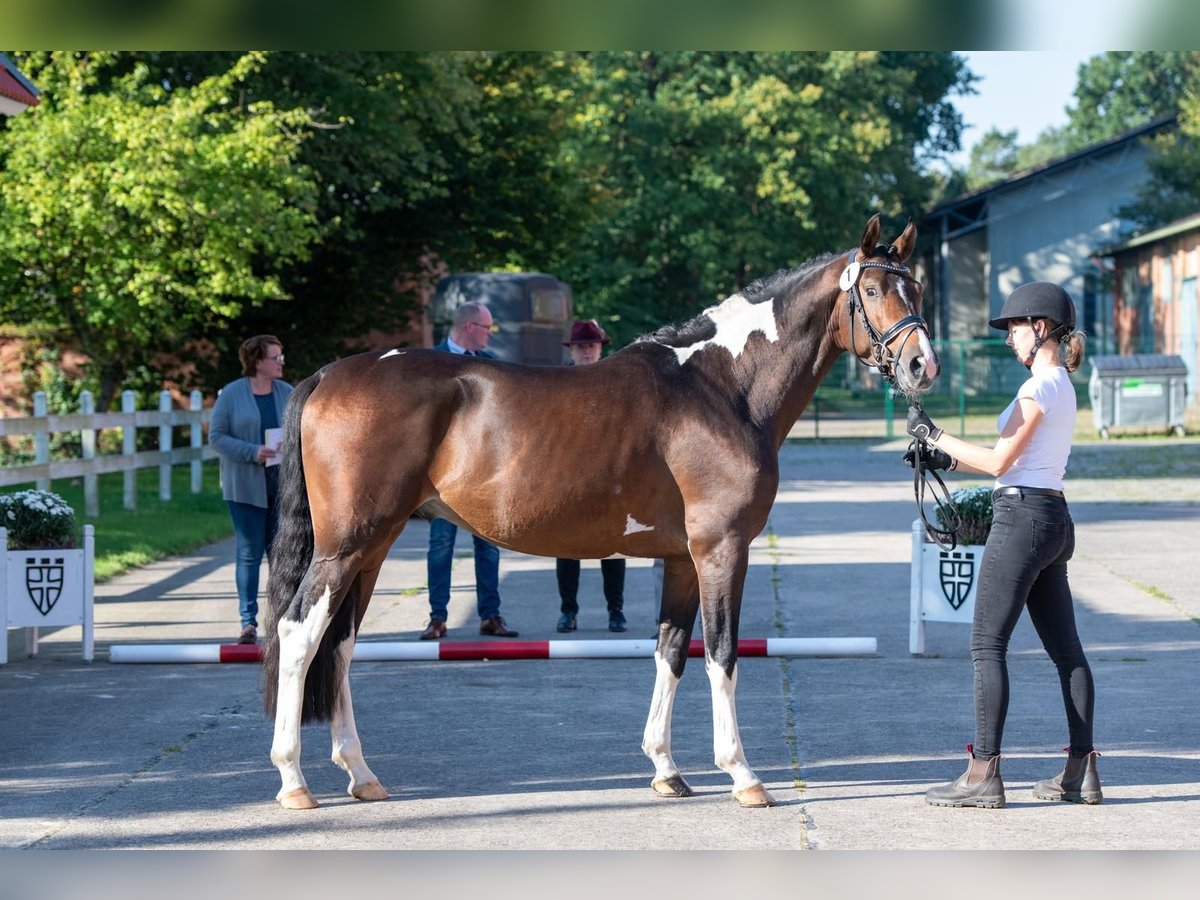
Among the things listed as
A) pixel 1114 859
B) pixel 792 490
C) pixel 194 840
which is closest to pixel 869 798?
pixel 1114 859

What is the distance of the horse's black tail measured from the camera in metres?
6.52

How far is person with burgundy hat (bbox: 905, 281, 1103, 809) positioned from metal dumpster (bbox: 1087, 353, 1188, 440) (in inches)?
1143

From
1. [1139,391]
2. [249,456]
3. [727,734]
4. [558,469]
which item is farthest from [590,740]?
[1139,391]

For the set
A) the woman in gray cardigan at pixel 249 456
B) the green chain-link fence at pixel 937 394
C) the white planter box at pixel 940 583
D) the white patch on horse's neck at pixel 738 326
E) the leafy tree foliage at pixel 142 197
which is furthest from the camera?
the green chain-link fence at pixel 937 394

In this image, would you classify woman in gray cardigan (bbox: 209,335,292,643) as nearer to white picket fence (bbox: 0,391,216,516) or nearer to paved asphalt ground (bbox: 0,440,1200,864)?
paved asphalt ground (bbox: 0,440,1200,864)

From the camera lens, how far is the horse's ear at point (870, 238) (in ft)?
20.3

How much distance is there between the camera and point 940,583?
954 cm

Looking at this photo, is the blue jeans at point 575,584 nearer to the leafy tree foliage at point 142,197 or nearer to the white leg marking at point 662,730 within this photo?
the white leg marking at point 662,730

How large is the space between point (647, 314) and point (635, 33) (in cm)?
4254

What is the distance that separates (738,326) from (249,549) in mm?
4719

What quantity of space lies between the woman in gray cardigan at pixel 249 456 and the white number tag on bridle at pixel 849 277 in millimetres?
4654

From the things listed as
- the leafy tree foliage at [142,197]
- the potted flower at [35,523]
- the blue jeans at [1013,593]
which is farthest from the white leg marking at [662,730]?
the leafy tree foliage at [142,197]

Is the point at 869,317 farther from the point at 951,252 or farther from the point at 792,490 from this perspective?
the point at 951,252

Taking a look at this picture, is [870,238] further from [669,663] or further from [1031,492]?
[669,663]
